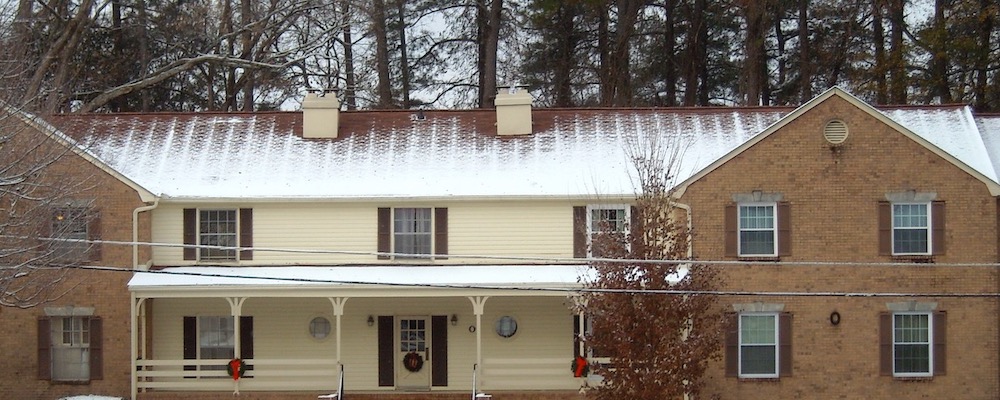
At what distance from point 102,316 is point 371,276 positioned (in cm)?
573

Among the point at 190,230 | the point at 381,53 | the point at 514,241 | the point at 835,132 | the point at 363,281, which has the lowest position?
the point at 363,281

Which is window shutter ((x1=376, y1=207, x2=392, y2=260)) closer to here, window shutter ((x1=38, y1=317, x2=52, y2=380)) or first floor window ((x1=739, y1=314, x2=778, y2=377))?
window shutter ((x1=38, y1=317, x2=52, y2=380))

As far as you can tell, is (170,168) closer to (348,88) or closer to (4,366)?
(4,366)

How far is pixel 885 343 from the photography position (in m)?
26.5

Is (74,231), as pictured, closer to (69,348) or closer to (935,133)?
(69,348)

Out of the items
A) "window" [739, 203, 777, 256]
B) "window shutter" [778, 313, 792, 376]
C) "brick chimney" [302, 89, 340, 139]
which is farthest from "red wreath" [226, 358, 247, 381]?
"window shutter" [778, 313, 792, 376]

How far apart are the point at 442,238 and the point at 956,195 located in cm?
1058

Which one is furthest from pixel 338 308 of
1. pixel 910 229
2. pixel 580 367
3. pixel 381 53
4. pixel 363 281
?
pixel 381 53

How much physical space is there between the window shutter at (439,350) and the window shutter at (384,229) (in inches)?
73.2

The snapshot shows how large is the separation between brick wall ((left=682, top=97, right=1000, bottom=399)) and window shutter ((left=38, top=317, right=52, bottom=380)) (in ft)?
44.7

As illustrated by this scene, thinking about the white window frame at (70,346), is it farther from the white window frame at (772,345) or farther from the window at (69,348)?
the white window frame at (772,345)

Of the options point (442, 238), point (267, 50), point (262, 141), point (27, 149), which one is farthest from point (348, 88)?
point (27, 149)

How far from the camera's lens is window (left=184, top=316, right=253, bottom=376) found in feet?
92.8

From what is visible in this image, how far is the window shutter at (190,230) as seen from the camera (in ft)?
92.3
